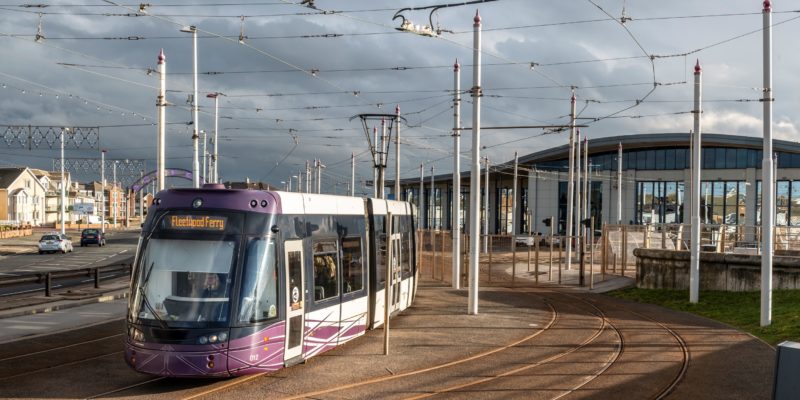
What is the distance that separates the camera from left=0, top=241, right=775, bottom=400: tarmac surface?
11.5 meters

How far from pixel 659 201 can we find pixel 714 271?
48189 mm

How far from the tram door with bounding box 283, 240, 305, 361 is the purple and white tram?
2cm

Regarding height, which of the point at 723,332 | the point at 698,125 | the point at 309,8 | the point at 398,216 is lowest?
the point at 723,332

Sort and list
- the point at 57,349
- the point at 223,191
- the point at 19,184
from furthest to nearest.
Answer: the point at 19,184 < the point at 57,349 < the point at 223,191

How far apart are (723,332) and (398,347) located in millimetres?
8238

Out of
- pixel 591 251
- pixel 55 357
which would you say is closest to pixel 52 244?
pixel 591 251

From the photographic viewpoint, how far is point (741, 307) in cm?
2239

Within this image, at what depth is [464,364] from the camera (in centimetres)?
1384

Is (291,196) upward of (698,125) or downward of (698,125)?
downward

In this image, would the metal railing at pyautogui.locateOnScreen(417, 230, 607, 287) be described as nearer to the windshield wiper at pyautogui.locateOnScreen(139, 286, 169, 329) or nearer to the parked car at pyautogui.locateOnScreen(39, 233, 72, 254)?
the windshield wiper at pyautogui.locateOnScreen(139, 286, 169, 329)

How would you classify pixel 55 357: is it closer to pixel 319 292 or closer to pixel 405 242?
pixel 319 292

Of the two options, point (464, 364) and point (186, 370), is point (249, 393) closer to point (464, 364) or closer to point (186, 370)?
point (186, 370)

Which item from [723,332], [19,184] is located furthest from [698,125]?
[19,184]

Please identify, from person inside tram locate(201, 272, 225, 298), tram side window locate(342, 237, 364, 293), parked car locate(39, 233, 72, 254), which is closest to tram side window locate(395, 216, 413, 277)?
tram side window locate(342, 237, 364, 293)
